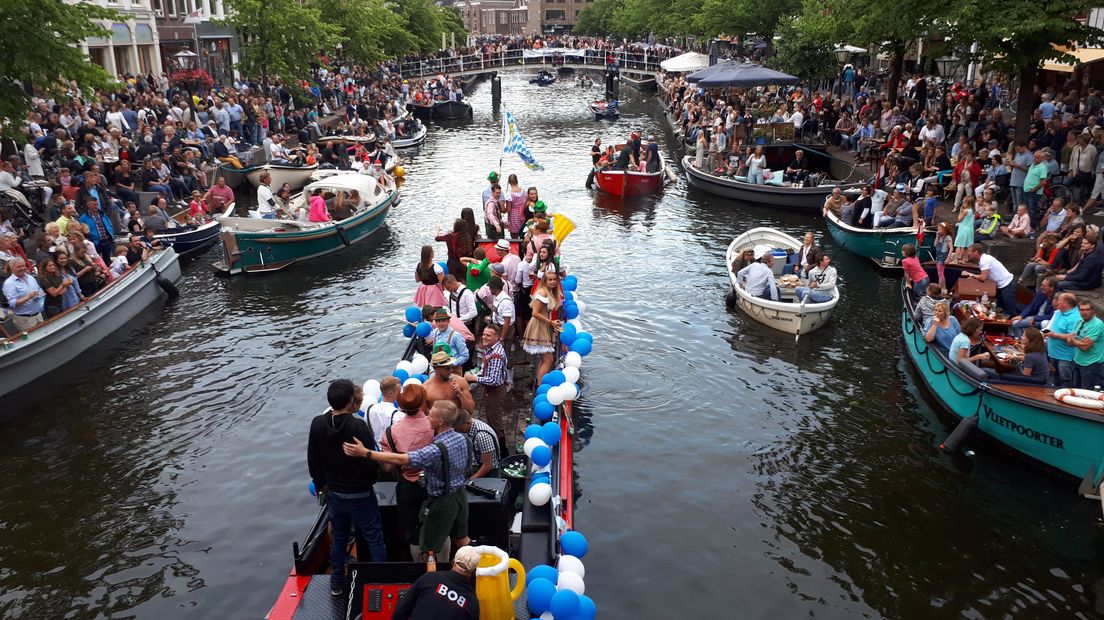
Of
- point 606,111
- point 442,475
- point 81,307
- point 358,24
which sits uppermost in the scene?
point 358,24

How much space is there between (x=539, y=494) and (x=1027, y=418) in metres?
6.94

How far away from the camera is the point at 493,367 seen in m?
10.5

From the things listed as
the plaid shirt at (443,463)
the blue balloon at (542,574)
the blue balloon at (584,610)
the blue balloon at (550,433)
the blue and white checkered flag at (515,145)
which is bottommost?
the blue balloon at (584,610)

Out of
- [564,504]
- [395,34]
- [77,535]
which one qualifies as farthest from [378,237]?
[395,34]

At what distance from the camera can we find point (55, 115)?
25375 mm

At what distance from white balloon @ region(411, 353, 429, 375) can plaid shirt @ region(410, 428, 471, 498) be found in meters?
3.80

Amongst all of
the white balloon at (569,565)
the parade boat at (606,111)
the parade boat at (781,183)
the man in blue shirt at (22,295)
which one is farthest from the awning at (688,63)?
the white balloon at (569,565)

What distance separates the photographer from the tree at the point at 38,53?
17953 mm

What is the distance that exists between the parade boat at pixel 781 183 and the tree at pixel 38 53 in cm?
1800

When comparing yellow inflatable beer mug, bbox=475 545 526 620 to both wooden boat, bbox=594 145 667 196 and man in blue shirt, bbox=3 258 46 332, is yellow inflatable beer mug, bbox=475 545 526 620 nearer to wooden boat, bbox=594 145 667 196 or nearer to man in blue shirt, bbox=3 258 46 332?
man in blue shirt, bbox=3 258 46 332

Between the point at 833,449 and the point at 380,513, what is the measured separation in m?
7.51

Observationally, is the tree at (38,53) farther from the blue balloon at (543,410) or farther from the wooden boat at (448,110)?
the wooden boat at (448,110)

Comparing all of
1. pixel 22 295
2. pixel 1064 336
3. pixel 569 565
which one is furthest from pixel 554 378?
pixel 22 295

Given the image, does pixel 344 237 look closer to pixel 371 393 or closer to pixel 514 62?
pixel 371 393
